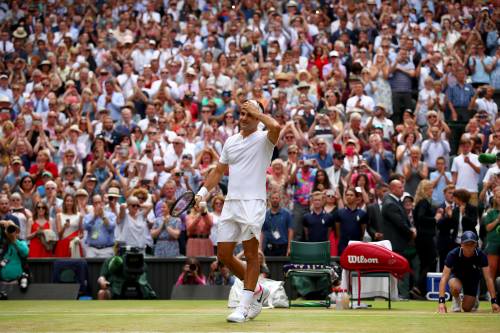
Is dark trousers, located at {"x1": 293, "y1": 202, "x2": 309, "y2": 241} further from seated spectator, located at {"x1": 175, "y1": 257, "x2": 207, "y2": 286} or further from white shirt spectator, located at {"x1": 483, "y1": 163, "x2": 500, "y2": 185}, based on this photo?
white shirt spectator, located at {"x1": 483, "y1": 163, "x2": 500, "y2": 185}

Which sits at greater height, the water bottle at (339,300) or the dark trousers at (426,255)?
the dark trousers at (426,255)

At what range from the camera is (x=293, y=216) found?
61.7ft

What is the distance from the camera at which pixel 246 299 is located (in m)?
10.5

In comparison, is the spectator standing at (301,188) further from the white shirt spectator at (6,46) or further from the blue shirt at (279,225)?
the white shirt spectator at (6,46)

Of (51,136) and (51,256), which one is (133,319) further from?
(51,136)

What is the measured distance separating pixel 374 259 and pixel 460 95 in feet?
31.4

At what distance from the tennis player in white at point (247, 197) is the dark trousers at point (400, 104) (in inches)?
502

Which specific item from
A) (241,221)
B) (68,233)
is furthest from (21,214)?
(241,221)

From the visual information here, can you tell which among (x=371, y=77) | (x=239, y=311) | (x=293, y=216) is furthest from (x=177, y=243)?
(x=239, y=311)

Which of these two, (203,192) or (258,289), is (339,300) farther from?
(203,192)

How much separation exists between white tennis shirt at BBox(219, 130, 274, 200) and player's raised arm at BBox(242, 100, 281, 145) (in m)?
0.14

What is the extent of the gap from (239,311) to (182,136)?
37.0 ft

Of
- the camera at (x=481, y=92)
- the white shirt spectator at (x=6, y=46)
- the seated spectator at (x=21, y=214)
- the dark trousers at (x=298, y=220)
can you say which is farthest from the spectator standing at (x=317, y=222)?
the white shirt spectator at (x=6, y=46)

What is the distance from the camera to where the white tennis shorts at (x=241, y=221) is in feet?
34.4
